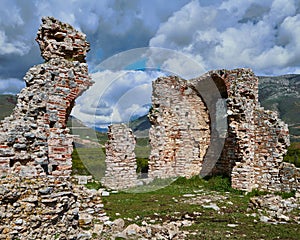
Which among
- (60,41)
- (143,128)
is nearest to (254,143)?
(60,41)

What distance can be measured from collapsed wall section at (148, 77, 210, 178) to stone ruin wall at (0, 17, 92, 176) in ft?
28.7

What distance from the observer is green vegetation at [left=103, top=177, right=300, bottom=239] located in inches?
293

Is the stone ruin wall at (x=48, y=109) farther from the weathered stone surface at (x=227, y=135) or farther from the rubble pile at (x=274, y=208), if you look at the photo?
the weathered stone surface at (x=227, y=135)

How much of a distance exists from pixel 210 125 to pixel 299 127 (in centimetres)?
7458

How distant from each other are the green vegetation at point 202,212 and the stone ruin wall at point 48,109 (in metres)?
3.01

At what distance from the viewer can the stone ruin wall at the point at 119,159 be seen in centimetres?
1439

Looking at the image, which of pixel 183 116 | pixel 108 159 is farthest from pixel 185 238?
pixel 183 116

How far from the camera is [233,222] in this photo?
835 cm

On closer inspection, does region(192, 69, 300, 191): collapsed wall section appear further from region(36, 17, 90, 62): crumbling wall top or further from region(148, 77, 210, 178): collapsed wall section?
region(36, 17, 90, 62): crumbling wall top

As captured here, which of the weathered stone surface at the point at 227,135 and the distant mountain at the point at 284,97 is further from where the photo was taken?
the distant mountain at the point at 284,97

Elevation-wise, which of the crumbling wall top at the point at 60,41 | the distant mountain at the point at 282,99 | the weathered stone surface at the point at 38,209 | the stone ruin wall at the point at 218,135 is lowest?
the weathered stone surface at the point at 38,209

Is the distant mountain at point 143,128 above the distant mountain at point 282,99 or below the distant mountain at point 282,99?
below

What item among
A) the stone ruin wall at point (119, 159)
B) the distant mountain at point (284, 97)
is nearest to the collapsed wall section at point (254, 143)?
the stone ruin wall at point (119, 159)

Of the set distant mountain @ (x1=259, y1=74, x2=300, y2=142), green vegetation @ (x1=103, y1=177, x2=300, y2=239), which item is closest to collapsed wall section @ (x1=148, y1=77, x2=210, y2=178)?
green vegetation @ (x1=103, y1=177, x2=300, y2=239)
